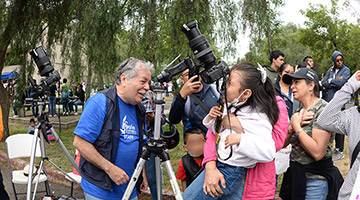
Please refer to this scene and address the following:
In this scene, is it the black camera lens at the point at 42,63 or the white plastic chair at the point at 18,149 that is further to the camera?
the white plastic chair at the point at 18,149

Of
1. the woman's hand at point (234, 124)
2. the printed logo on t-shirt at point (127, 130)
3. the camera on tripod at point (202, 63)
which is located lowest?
the printed logo on t-shirt at point (127, 130)

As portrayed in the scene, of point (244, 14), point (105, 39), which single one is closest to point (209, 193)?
point (244, 14)

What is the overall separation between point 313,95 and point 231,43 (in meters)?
2.60

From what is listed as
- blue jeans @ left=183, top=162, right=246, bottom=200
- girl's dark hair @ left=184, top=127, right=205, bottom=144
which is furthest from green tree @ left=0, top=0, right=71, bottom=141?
blue jeans @ left=183, top=162, right=246, bottom=200

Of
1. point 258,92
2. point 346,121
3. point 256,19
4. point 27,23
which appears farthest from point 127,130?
point 27,23

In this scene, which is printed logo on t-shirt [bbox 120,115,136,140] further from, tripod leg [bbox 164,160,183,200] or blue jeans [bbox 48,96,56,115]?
blue jeans [bbox 48,96,56,115]

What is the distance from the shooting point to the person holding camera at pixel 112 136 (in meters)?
2.04

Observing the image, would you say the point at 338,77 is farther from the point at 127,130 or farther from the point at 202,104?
the point at 127,130

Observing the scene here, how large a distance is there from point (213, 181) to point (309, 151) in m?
0.89

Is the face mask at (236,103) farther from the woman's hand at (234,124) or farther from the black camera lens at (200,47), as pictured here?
the black camera lens at (200,47)

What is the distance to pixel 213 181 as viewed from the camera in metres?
1.65

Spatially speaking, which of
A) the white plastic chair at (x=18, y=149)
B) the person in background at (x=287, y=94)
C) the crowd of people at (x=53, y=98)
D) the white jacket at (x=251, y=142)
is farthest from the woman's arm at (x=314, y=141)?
the white plastic chair at (x=18, y=149)

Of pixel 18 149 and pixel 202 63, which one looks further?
pixel 18 149

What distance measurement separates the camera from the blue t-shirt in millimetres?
2049
